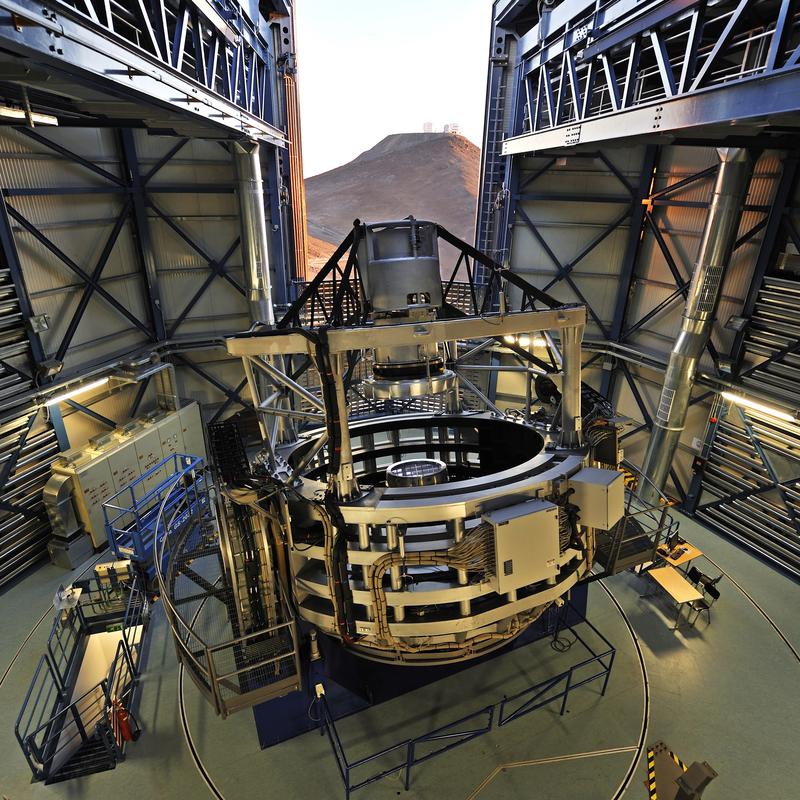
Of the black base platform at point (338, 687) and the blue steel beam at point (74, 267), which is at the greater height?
the blue steel beam at point (74, 267)

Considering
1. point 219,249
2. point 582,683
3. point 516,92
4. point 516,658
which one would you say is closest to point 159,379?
point 219,249

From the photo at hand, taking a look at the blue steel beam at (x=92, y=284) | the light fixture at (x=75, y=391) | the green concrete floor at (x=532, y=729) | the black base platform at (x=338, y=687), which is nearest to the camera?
the green concrete floor at (x=532, y=729)

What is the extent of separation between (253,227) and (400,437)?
31.5ft

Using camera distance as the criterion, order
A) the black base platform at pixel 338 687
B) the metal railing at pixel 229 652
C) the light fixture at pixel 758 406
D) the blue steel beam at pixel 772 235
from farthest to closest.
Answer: the light fixture at pixel 758 406, the blue steel beam at pixel 772 235, the black base platform at pixel 338 687, the metal railing at pixel 229 652

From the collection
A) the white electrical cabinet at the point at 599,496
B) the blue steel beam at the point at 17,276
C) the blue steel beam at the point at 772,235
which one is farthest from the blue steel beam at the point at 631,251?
the blue steel beam at the point at 17,276

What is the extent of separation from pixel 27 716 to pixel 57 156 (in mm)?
14306

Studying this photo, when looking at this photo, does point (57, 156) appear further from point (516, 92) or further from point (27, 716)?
point (516, 92)

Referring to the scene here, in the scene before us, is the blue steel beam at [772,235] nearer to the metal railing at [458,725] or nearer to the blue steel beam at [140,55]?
the metal railing at [458,725]

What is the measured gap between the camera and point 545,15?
15.9m

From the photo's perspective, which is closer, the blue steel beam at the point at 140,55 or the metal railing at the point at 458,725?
the blue steel beam at the point at 140,55

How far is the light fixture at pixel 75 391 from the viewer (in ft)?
44.9

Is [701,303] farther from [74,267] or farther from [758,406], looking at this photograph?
[74,267]

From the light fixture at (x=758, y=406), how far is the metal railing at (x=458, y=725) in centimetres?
799

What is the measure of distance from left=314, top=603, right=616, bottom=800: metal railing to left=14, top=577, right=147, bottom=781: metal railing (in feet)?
12.6
